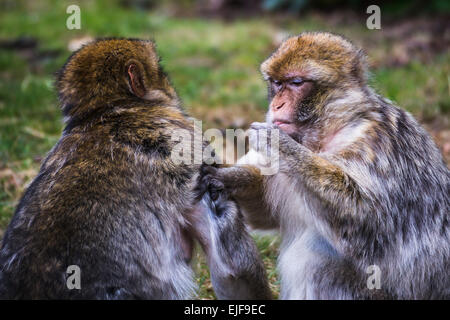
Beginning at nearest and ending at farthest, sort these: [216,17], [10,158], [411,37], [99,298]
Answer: [99,298]
[10,158]
[411,37]
[216,17]

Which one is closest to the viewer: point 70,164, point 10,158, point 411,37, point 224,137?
point 70,164

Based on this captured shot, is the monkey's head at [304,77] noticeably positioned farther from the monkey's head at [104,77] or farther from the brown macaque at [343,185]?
the monkey's head at [104,77]

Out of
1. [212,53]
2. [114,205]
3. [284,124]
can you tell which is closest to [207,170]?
[284,124]

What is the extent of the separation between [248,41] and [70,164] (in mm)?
7670

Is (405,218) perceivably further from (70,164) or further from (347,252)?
(70,164)

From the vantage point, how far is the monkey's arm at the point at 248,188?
160 inches

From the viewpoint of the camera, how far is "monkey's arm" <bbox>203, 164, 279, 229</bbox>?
406 centimetres

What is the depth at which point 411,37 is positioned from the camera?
1063 cm

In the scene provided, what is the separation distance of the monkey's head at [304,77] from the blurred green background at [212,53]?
0.47 metres

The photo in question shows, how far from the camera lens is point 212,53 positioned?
10.7 m

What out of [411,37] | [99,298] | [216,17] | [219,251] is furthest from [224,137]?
[216,17]

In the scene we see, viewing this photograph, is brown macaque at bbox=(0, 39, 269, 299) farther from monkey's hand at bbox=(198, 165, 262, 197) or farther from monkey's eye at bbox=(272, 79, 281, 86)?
monkey's eye at bbox=(272, 79, 281, 86)

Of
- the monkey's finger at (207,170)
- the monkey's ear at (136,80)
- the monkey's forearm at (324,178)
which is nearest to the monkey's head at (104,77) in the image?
the monkey's ear at (136,80)

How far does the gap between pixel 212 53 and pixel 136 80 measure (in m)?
6.69
